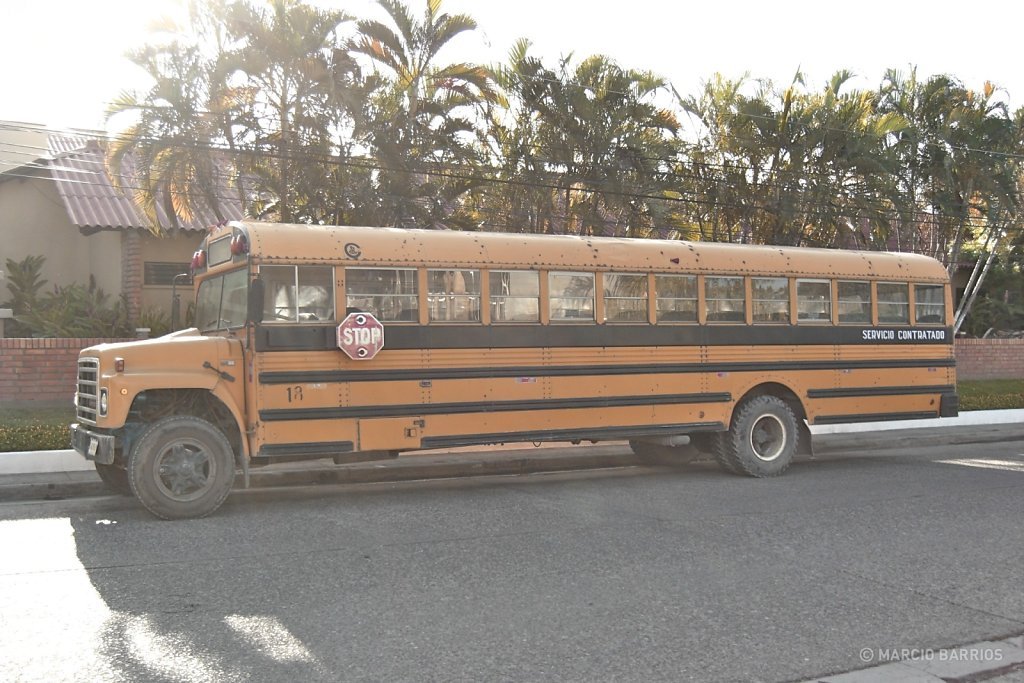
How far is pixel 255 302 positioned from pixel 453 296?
2.06 meters

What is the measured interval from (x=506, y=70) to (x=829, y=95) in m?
7.78

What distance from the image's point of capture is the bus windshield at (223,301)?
8961 mm

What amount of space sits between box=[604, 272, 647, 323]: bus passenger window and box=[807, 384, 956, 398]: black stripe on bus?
8.80ft

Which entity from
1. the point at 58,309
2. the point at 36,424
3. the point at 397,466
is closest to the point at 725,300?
the point at 397,466

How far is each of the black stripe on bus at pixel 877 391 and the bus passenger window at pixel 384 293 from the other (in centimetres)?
539

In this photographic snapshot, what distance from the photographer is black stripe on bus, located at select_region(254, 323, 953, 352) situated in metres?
8.98

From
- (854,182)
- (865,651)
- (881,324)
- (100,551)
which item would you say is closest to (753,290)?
(881,324)

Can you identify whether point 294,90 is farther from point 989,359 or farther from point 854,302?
point 989,359

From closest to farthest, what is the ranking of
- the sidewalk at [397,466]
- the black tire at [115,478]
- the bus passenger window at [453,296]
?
the black tire at [115,478] → the bus passenger window at [453,296] → the sidewalk at [397,466]

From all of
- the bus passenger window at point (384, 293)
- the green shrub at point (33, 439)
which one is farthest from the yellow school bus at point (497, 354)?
the green shrub at point (33, 439)

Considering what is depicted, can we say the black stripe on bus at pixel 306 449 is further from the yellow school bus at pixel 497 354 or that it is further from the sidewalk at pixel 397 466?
the sidewalk at pixel 397 466

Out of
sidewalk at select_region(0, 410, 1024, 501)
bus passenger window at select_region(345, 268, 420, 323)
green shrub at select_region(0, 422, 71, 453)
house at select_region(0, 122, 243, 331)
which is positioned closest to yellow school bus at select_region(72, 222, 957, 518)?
bus passenger window at select_region(345, 268, 420, 323)

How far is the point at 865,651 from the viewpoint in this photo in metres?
4.96

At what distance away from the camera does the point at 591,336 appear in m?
10.4
